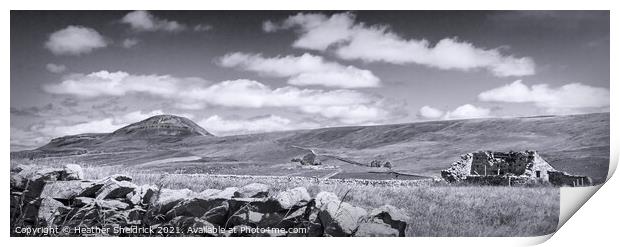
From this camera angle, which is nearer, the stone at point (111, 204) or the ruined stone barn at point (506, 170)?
the stone at point (111, 204)

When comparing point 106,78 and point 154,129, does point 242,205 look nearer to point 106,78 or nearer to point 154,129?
point 154,129

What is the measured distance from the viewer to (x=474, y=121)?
8.89 metres

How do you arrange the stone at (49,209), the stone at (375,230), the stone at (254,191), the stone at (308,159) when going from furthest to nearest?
the stone at (308,159) < the stone at (254,191) < the stone at (49,209) < the stone at (375,230)

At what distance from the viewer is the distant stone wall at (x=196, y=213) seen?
27.7 feet

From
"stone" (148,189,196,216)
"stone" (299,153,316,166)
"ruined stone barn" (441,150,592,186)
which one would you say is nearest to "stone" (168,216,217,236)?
"stone" (148,189,196,216)

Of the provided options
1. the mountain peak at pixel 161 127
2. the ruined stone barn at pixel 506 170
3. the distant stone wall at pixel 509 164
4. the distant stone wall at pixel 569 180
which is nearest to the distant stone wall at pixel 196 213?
the mountain peak at pixel 161 127

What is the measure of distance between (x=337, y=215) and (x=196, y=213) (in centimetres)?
181

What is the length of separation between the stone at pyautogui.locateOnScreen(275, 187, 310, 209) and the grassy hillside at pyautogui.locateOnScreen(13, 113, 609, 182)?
533 mm

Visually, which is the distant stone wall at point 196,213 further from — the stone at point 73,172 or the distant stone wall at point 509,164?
the distant stone wall at point 509,164

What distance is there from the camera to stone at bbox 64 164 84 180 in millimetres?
8828

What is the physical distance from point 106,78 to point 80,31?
2.26 feet

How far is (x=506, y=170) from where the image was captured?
29.2ft

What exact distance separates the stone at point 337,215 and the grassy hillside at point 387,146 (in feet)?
2.17
